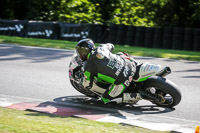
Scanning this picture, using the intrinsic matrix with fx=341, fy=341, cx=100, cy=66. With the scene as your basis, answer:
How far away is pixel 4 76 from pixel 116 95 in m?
4.05

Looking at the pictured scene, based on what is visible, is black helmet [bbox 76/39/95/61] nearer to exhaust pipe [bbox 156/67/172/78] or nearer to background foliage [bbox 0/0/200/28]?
exhaust pipe [bbox 156/67/172/78]

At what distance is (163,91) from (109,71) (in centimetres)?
103

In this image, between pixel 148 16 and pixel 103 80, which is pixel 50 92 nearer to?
pixel 103 80

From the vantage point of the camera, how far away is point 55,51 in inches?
560

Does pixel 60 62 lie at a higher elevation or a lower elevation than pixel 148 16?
lower

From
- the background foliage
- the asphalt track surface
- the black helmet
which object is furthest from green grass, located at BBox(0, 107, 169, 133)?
the background foliage

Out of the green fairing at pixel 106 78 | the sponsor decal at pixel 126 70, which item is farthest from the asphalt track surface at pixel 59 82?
the sponsor decal at pixel 126 70

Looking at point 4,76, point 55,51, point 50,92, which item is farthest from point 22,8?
point 50,92

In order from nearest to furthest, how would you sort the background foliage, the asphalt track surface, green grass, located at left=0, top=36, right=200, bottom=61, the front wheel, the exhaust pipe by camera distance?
1. the front wheel
2. the exhaust pipe
3. the asphalt track surface
4. green grass, located at left=0, top=36, right=200, bottom=61
5. the background foliage

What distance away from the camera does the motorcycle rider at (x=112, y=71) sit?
6.19m

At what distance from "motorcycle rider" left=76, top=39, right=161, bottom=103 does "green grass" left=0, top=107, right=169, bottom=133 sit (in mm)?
1004

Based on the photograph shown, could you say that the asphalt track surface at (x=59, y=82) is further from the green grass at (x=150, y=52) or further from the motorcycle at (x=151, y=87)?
the green grass at (x=150, y=52)

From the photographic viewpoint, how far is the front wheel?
5988mm

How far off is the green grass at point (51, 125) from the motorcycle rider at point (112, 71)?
1.00 meters
